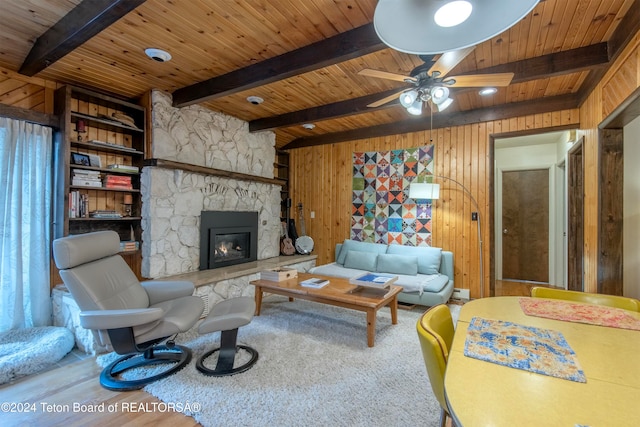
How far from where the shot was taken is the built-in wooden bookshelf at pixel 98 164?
294 cm

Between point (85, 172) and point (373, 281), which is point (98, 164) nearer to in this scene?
point (85, 172)

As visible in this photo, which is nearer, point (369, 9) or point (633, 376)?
point (633, 376)

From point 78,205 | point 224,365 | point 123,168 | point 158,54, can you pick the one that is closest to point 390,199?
point 224,365

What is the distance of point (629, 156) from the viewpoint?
259 cm

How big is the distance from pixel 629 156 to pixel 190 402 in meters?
3.97

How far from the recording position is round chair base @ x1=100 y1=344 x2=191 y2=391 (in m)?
2.04

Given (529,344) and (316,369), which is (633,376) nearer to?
(529,344)

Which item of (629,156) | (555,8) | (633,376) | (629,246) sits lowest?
(633,376)

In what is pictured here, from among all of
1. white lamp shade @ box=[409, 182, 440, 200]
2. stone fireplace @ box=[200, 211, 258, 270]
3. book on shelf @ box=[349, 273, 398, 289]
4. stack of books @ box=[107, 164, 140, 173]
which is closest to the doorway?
white lamp shade @ box=[409, 182, 440, 200]

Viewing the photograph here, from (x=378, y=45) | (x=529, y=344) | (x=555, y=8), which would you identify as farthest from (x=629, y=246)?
(x=378, y=45)

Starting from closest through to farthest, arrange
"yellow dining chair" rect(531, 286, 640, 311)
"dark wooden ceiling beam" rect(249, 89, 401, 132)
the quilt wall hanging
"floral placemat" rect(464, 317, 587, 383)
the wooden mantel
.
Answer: "floral placemat" rect(464, 317, 587, 383) → "yellow dining chair" rect(531, 286, 640, 311) → the wooden mantel → "dark wooden ceiling beam" rect(249, 89, 401, 132) → the quilt wall hanging

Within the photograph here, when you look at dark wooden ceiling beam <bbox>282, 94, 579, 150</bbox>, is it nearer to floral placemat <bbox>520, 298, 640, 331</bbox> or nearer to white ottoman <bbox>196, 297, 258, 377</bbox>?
floral placemat <bbox>520, 298, 640, 331</bbox>

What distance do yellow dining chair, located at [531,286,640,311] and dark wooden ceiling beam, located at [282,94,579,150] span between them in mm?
2618

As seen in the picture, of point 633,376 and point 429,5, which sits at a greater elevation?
point 429,5
